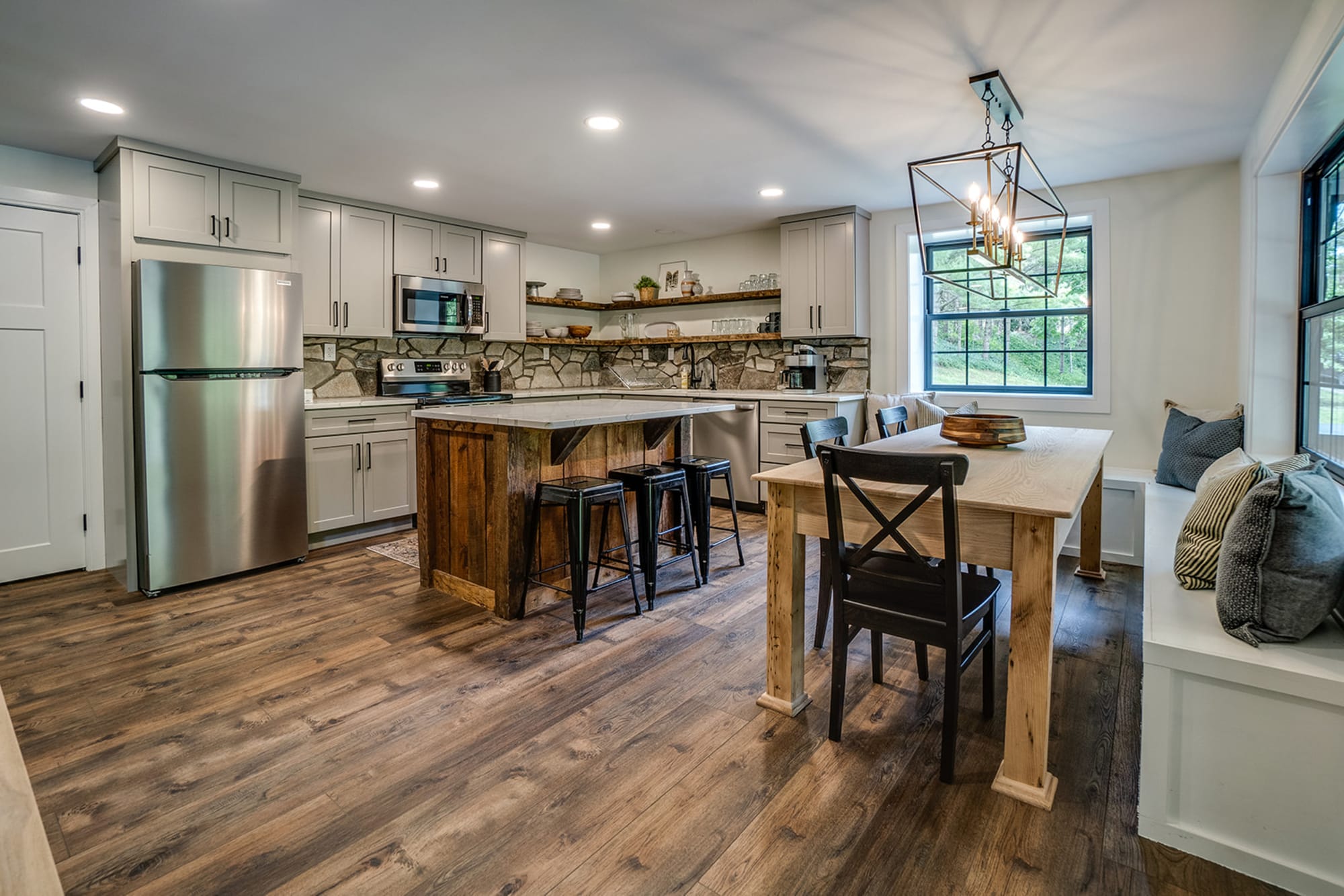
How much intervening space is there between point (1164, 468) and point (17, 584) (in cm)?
639

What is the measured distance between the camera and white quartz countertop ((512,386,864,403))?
16.9 ft

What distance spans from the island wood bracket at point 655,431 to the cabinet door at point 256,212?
2.41 meters

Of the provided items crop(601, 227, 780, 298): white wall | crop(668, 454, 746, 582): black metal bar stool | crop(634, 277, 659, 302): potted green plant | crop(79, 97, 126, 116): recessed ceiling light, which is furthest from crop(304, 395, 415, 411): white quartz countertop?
crop(601, 227, 780, 298): white wall

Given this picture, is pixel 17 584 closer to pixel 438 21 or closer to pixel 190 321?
pixel 190 321

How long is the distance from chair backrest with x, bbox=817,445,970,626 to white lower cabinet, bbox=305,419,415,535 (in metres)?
3.52

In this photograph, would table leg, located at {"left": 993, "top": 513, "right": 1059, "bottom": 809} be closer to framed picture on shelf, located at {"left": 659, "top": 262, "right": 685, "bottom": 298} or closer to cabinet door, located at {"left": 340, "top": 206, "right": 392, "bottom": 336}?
cabinet door, located at {"left": 340, "top": 206, "right": 392, "bottom": 336}

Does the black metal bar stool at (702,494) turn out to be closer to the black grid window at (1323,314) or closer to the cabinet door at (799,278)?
the cabinet door at (799,278)

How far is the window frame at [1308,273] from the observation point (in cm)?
303

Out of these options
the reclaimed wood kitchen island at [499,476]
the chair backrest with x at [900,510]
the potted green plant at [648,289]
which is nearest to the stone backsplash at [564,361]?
the potted green plant at [648,289]

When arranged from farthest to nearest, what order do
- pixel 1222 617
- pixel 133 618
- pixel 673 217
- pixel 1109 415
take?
pixel 673 217
pixel 1109 415
pixel 133 618
pixel 1222 617

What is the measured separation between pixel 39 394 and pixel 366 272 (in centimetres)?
197

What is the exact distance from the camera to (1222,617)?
1.68 meters

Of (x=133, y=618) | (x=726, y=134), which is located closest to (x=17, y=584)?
(x=133, y=618)

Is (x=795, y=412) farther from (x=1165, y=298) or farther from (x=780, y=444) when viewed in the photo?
(x=1165, y=298)
